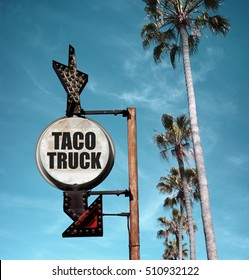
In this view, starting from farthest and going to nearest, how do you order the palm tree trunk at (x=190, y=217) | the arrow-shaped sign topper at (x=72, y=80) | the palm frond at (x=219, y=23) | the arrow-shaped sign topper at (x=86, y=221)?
the palm tree trunk at (x=190, y=217) → the palm frond at (x=219, y=23) → the arrow-shaped sign topper at (x=72, y=80) → the arrow-shaped sign topper at (x=86, y=221)

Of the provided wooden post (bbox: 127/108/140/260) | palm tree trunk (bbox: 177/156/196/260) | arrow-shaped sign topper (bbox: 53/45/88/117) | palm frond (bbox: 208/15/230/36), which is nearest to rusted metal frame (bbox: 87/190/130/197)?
wooden post (bbox: 127/108/140/260)

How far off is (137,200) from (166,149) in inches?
1048

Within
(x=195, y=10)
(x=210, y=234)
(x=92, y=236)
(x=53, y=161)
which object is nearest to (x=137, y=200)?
(x=92, y=236)

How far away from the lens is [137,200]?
658 cm

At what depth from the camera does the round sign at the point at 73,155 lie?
21.3 ft

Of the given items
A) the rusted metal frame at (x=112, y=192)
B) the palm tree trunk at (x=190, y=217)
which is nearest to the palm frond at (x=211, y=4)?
the palm tree trunk at (x=190, y=217)

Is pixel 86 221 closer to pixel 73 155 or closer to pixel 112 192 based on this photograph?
pixel 112 192

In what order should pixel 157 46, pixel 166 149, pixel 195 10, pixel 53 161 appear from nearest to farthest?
pixel 53 161 → pixel 195 10 → pixel 157 46 → pixel 166 149

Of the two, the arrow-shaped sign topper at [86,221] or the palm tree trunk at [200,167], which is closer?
the arrow-shaped sign topper at [86,221]

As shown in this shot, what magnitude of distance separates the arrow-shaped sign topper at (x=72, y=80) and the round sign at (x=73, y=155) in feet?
1.01

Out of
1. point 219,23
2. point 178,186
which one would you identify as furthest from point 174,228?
point 219,23

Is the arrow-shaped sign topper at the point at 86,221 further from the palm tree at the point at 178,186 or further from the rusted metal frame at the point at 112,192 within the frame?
the palm tree at the point at 178,186
